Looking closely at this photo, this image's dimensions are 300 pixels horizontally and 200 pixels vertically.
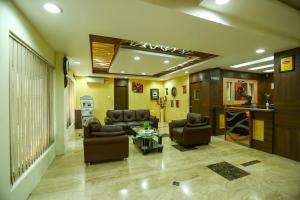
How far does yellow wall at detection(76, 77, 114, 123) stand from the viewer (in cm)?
724

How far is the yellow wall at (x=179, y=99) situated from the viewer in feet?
22.9

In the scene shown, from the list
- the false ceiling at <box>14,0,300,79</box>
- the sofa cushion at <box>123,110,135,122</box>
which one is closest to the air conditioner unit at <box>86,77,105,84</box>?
the sofa cushion at <box>123,110,135,122</box>

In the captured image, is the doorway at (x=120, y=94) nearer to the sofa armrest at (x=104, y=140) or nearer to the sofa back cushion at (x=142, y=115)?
the sofa back cushion at (x=142, y=115)

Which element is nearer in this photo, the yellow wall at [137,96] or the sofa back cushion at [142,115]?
the sofa back cushion at [142,115]

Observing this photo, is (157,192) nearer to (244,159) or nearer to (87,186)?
(87,186)

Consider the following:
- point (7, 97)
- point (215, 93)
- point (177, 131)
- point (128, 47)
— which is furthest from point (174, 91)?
point (7, 97)

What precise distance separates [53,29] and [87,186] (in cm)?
255

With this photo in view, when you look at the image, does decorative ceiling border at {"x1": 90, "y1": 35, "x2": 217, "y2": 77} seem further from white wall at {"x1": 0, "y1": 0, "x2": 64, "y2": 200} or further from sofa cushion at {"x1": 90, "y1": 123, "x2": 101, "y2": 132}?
sofa cushion at {"x1": 90, "y1": 123, "x2": 101, "y2": 132}

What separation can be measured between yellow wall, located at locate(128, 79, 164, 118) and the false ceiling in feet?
17.0

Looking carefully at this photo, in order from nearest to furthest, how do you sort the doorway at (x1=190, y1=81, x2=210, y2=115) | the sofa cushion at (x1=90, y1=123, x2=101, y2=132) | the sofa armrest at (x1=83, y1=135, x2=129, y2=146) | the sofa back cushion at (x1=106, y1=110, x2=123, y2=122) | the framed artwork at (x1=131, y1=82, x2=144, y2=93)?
the sofa armrest at (x1=83, y1=135, x2=129, y2=146) → the sofa cushion at (x1=90, y1=123, x2=101, y2=132) → the doorway at (x1=190, y1=81, x2=210, y2=115) → the sofa back cushion at (x1=106, y1=110, x2=123, y2=122) → the framed artwork at (x1=131, y1=82, x2=144, y2=93)

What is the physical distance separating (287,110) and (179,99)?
4467 millimetres

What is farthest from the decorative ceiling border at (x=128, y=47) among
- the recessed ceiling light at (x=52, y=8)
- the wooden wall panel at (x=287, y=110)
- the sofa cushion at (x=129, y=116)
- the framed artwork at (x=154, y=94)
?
the framed artwork at (x=154, y=94)

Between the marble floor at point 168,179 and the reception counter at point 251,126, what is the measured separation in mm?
414

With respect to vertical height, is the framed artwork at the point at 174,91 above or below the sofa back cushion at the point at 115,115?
above
